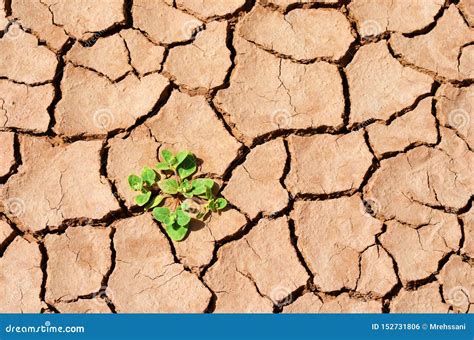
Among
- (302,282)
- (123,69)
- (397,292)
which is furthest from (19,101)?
(397,292)

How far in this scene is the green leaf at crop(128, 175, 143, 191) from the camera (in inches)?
139

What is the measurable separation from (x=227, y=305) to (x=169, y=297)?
27cm

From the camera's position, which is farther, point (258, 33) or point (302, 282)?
point (258, 33)

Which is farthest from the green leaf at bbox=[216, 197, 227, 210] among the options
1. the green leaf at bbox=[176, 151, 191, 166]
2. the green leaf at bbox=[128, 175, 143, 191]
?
the green leaf at bbox=[128, 175, 143, 191]

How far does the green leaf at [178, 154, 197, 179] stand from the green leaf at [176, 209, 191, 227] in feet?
0.57

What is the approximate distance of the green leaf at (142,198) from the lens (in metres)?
3.52

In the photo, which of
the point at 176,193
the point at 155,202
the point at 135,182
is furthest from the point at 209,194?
the point at 135,182

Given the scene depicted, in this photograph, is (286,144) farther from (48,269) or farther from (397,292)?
(48,269)

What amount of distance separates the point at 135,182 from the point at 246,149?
1.85 feet

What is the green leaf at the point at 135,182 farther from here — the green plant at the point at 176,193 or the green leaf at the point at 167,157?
the green leaf at the point at 167,157

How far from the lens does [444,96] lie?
11.9 feet

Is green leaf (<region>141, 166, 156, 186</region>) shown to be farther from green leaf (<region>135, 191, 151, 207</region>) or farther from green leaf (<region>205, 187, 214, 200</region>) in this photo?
green leaf (<region>205, 187, 214, 200</region>)

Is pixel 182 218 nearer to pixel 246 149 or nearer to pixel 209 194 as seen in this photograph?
pixel 209 194

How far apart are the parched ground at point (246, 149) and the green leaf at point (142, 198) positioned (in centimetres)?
5
